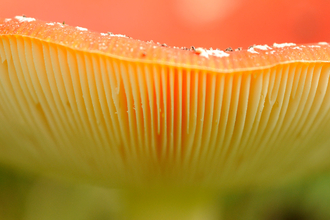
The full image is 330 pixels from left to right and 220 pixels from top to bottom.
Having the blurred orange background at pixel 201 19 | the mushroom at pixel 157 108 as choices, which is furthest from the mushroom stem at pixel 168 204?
the blurred orange background at pixel 201 19

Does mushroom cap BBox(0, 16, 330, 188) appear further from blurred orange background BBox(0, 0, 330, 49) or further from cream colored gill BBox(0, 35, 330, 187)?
blurred orange background BBox(0, 0, 330, 49)

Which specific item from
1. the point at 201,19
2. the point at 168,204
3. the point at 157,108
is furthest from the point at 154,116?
the point at 201,19

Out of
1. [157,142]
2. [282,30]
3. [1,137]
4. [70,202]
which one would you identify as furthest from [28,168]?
[282,30]

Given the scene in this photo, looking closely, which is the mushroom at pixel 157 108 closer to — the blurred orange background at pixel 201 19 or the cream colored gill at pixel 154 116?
the cream colored gill at pixel 154 116

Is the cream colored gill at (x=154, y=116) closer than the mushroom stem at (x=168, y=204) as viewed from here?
Yes

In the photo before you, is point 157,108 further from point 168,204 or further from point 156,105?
point 168,204

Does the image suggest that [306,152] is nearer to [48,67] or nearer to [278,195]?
[278,195]
